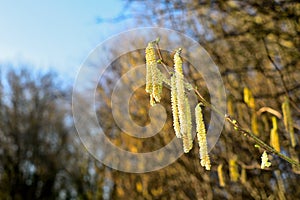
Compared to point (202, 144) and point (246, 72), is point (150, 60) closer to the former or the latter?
point (202, 144)

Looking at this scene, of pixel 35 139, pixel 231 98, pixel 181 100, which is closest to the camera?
pixel 181 100

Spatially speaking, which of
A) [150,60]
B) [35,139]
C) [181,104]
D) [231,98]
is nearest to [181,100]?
[181,104]

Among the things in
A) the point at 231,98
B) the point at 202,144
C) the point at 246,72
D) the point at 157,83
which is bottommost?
the point at 202,144

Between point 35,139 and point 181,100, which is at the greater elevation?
point 35,139

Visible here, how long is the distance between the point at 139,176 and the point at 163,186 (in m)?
0.50

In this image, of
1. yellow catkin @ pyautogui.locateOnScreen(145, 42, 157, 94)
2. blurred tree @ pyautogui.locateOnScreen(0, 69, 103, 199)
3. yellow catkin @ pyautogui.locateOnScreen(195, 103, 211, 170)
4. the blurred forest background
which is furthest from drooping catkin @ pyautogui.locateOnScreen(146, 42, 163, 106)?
blurred tree @ pyautogui.locateOnScreen(0, 69, 103, 199)

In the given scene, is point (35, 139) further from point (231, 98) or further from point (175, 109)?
point (175, 109)

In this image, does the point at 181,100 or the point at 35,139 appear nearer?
the point at 181,100

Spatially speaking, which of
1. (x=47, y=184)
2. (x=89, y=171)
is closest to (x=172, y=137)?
(x=89, y=171)

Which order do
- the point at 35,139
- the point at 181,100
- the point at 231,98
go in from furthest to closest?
the point at 35,139 → the point at 231,98 → the point at 181,100

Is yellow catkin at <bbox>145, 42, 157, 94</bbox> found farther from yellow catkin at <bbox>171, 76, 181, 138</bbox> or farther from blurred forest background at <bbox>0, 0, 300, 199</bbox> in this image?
blurred forest background at <bbox>0, 0, 300, 199</bbox>

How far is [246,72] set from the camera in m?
2.70

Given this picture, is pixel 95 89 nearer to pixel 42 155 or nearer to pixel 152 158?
pixel 152 158

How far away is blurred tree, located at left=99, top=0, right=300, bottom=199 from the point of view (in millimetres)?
2391
